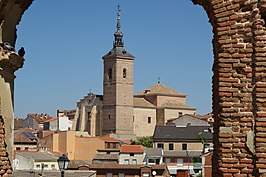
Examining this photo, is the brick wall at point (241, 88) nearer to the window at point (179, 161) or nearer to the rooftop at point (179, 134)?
the window at point (179, 161)

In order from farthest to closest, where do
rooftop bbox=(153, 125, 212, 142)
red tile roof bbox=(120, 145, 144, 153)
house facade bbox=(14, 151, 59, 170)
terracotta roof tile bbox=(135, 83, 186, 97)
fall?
terracotta roof tile bbox=(135, 83, 186, 97), rooftop bbox=(153, 125, 212, 142), red tile roof bbox=(120, 145, 144, 153), house facade bbox=(14, 151, 59, 170)

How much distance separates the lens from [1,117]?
368 inches

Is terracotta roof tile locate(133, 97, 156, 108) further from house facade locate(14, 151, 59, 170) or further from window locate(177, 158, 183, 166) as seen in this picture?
house facade locate(14, 151, 59, 170)

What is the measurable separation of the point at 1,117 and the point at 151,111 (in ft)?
415

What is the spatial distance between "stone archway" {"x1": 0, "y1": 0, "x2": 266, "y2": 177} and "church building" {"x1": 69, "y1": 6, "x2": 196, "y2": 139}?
121 m

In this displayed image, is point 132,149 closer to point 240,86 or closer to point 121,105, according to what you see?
point 240,86

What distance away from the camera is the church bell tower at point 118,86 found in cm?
13000

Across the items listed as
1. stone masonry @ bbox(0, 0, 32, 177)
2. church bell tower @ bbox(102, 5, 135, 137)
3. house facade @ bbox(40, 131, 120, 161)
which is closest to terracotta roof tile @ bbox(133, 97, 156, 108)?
church bell tower @ bbox(102, 5, 135, 137)

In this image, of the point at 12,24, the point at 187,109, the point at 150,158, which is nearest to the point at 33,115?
the point at 187,109

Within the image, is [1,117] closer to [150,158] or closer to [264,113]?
[264,113]

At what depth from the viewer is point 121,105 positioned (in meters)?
132

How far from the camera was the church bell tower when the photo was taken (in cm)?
13000

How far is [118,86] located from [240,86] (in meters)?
128

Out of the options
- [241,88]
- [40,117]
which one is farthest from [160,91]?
[241,88]
